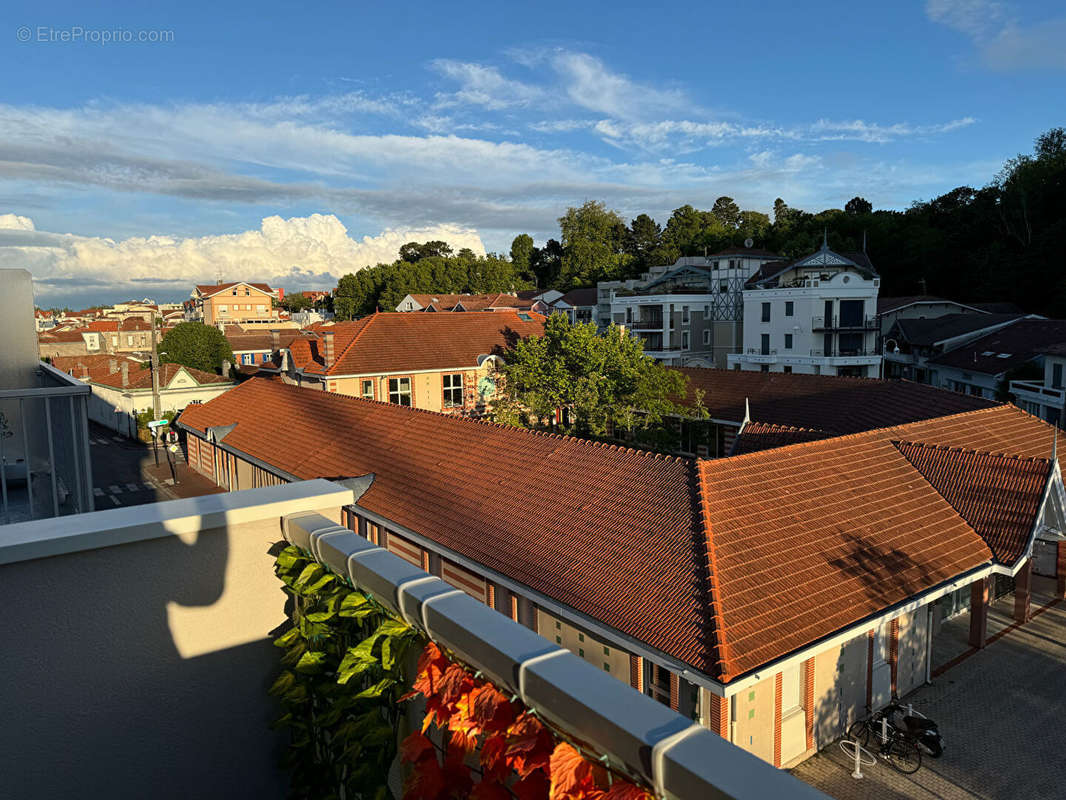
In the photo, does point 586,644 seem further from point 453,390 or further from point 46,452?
point 453,390

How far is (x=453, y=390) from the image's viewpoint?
37438 millimetres

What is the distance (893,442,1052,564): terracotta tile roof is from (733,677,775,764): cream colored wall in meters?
5.86

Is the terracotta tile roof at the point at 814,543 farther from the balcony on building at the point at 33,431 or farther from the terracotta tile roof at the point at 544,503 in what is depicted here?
the balcony on building at the point at 33,431

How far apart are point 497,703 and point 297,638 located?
1.59 meters

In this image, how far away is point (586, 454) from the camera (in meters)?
15.8

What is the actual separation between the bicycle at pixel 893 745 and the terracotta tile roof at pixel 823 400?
8.98 metres

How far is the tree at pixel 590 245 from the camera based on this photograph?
94438mm

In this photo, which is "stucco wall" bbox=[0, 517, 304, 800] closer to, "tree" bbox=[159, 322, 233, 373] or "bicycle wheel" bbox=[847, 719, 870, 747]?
"bicycle wheel" bbox=[847, 719, 870, 747]

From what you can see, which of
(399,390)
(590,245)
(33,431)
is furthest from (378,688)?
(590,245)

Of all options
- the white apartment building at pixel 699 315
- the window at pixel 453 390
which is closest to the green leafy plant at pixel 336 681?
the window at pixel 453 390

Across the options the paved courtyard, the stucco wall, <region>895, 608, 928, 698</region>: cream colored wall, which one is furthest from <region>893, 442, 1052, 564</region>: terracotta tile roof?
the stucco wall

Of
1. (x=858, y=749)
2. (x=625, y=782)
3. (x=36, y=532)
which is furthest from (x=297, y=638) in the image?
(x=858, y=749)

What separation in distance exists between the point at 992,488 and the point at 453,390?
2609 centimetres

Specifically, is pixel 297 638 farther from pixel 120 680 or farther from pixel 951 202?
pixel 951 202
